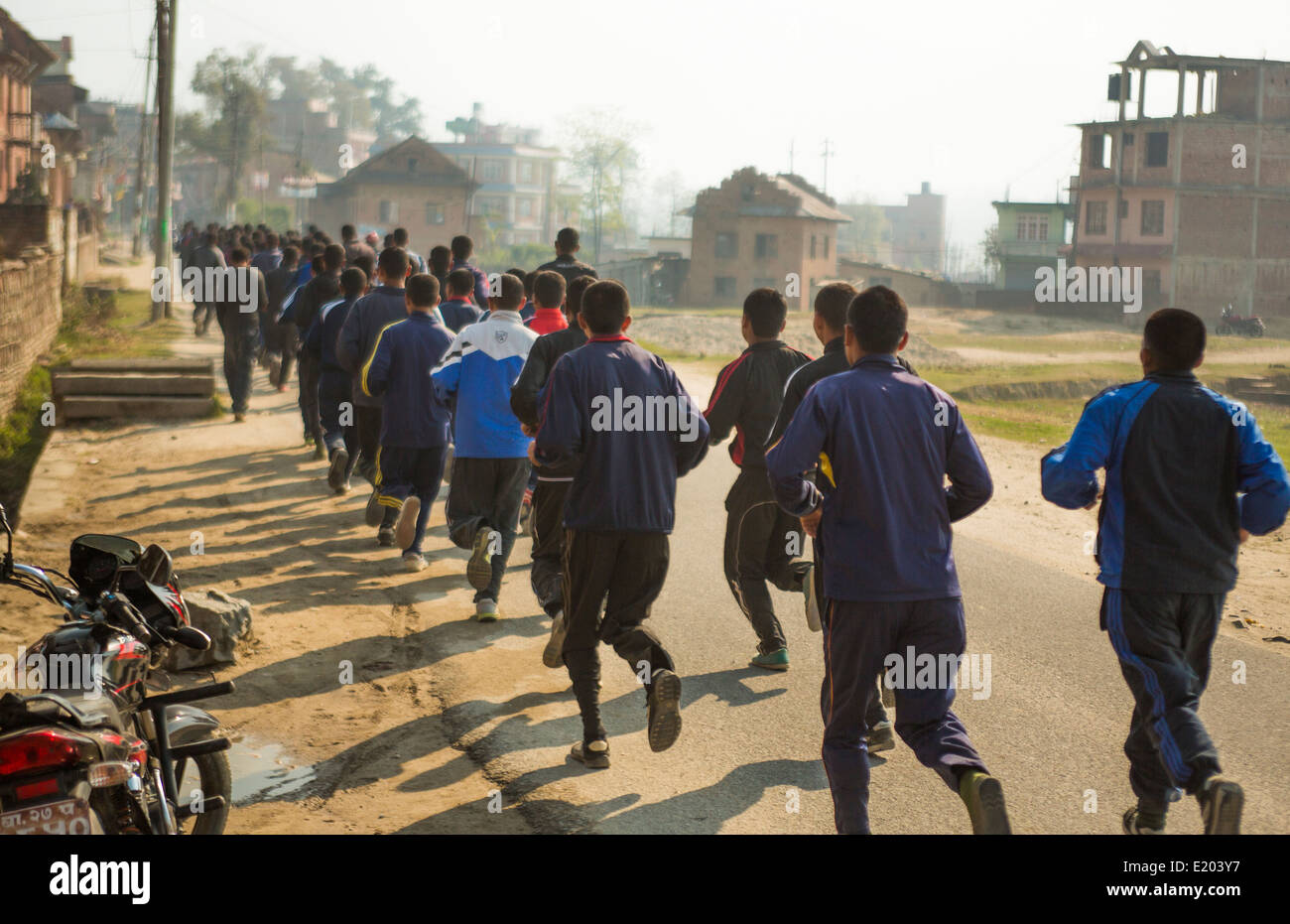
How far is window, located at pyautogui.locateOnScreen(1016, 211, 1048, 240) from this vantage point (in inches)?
3051

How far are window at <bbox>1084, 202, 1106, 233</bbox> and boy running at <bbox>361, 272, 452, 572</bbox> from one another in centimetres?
6179

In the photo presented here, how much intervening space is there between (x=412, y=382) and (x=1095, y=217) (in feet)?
205

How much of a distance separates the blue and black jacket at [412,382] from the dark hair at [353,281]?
2331mm

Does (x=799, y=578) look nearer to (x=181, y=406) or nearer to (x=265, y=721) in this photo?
(x=265, y=721)

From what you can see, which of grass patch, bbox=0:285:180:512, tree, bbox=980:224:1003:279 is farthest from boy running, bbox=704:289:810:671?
tree, bbox=980:224:1003:279

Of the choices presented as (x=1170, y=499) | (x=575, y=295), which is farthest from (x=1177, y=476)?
(x=575, y=295)

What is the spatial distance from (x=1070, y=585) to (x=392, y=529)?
5.21 m

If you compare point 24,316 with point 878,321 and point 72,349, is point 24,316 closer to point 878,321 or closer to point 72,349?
point 72,349

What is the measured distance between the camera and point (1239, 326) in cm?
5731

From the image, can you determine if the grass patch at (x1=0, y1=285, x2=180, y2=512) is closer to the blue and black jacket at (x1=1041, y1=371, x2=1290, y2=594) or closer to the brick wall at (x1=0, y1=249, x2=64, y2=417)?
the brick wall at (x1=0, y1=249, x2=64, y2=417)

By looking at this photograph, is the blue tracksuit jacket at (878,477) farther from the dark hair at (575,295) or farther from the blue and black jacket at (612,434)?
the dark hair at (575,295)

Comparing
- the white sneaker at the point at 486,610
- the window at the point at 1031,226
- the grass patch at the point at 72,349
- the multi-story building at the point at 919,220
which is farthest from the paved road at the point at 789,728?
the multi-story building at the point at 919,220

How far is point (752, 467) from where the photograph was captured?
7180 mm

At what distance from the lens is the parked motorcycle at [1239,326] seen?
56.8 metres
